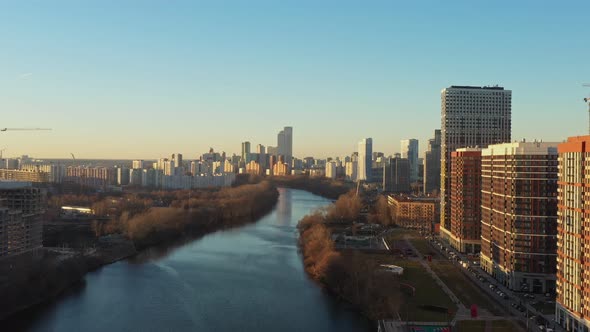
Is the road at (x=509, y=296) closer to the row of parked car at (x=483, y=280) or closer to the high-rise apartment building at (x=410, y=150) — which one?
the row of parked car at (x=483, y=280)

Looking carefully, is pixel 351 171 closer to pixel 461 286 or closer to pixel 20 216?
pixel 461 286

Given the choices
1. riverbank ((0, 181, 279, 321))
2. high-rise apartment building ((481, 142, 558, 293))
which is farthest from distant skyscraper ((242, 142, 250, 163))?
high-rise apartment building ((481, 142, 558, 293))

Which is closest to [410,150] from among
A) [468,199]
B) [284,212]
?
[284,212]

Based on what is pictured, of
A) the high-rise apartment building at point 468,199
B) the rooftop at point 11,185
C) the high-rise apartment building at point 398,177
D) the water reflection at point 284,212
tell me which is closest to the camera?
the rooftop at point 11,185

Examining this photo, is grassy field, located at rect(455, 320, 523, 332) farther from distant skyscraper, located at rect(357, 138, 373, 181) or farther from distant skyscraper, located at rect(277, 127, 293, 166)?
distant skyscraper, located at rect(277, 127, 293, 166)

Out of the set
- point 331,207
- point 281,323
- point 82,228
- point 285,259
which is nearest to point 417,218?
point 331,207

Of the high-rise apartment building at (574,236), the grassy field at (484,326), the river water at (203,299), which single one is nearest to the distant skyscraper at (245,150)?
the river water at (203,299)

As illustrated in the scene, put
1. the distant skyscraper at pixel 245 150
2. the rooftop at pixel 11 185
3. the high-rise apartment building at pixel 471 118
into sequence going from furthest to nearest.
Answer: the distant skyscraper at pixel 245 150, the high-rise apartment building at pixel 471 118, the rooftop at pixel 11 185
